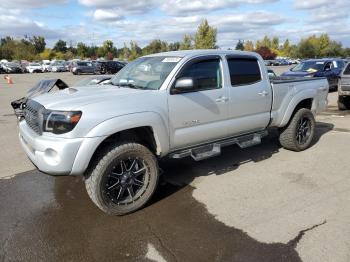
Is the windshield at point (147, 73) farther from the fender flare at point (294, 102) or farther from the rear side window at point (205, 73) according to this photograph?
the fender flare at point (294, 102)

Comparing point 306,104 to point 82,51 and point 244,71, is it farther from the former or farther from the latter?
point 82,51

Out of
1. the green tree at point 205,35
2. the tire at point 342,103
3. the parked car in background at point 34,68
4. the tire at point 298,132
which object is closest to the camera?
the tire at point 298,132

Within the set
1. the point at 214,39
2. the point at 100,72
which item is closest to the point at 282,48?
Result: the point at 214,39

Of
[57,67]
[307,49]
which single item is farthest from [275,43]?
[57,67]

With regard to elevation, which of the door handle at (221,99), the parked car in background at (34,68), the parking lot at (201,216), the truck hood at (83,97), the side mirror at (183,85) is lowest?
the parking lot at (201,216)

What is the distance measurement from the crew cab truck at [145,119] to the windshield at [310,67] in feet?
39.0

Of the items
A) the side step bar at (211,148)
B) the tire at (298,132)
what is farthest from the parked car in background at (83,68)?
the side step bar at (211,148)

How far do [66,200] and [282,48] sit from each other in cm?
12502

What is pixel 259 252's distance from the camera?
360 centimetres

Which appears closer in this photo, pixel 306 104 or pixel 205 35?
pixel 306 104

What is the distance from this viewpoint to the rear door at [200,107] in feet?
16.0

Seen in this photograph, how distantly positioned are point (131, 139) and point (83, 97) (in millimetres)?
770

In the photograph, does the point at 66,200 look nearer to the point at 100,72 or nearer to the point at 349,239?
the point at 349,239

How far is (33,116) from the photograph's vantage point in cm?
459
